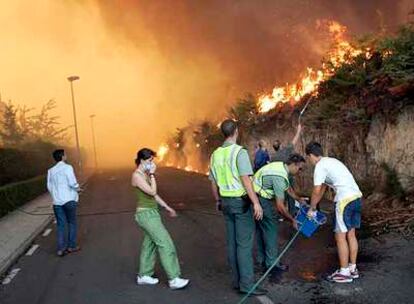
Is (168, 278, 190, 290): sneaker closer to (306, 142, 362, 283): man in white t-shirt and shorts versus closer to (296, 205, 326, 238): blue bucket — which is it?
(296, 205, 326, 238): blue bucket

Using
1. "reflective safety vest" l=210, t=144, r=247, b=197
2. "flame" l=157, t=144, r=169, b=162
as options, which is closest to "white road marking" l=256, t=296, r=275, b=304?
"reflective safety vest" l=210, t=144, r=247, b=197

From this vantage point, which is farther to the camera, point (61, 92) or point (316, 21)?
point (61, 92)

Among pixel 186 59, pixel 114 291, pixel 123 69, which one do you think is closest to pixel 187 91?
pixel 186 59

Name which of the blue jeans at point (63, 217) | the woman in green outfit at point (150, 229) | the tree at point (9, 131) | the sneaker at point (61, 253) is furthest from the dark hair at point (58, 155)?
the tree at point (9, 131)

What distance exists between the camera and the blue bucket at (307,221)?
6.65m

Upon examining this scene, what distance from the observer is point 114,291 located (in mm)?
6832

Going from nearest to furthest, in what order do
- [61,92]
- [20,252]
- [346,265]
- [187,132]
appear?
[346,265], [20,252], [187,132], [61,92]

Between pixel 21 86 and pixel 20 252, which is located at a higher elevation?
pixel 21 86

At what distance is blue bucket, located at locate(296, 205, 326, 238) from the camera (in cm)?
665

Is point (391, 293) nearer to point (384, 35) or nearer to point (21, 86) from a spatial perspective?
point (384, 35)

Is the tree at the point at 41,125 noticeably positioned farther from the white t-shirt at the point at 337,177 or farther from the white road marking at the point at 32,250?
the white t-shirt at the point at 337,177

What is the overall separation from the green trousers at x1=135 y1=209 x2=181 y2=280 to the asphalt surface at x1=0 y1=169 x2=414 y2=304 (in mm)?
246

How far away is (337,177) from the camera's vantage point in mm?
6500

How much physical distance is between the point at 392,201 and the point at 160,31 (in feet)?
116
